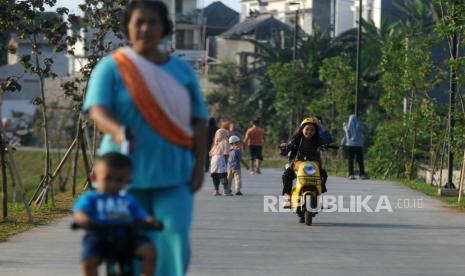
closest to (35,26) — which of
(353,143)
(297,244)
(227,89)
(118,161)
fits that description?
(297,244)

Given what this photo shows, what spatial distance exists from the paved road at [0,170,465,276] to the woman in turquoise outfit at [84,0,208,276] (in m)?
5.07

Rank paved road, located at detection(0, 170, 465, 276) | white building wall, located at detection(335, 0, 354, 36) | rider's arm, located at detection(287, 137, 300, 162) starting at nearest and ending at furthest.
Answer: paved road, located at detection(0, 170, 465, 276)
rider's arm, located at detection(287, 137, 300, 162)
white building wall, located at detection(335, 0, 354, 36)

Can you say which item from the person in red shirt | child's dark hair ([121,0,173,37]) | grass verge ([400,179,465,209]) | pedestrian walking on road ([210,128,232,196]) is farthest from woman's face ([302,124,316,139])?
the person in red shirt

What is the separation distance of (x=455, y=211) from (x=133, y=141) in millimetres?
15408

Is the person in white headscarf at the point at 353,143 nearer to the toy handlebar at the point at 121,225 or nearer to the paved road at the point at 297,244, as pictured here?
the paved road at the point at 297,244

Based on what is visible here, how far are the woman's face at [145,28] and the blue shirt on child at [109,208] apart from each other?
2.91 feet

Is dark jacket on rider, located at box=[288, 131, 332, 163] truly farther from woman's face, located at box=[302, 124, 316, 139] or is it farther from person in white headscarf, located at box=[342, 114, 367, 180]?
person in white headscarf, located at box=[342, 114, 367, 180]

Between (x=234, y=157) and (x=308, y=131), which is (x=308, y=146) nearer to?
(x=308, y=131)

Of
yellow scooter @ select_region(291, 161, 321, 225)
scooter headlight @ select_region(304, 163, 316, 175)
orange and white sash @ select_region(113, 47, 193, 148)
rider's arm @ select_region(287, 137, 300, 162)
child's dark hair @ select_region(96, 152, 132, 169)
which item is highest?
orange and white sash @ select_region(113, 47, 193, 148)

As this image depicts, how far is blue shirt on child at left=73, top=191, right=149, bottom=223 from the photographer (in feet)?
21.4

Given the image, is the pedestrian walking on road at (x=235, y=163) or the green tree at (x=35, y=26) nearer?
the green tree at (x=35, y=26)

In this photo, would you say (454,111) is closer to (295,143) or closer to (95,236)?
(295,143)

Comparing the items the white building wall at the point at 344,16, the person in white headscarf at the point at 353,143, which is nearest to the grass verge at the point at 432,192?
the person in white headscarf at the point at 353,143

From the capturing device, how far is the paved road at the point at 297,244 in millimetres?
12516
